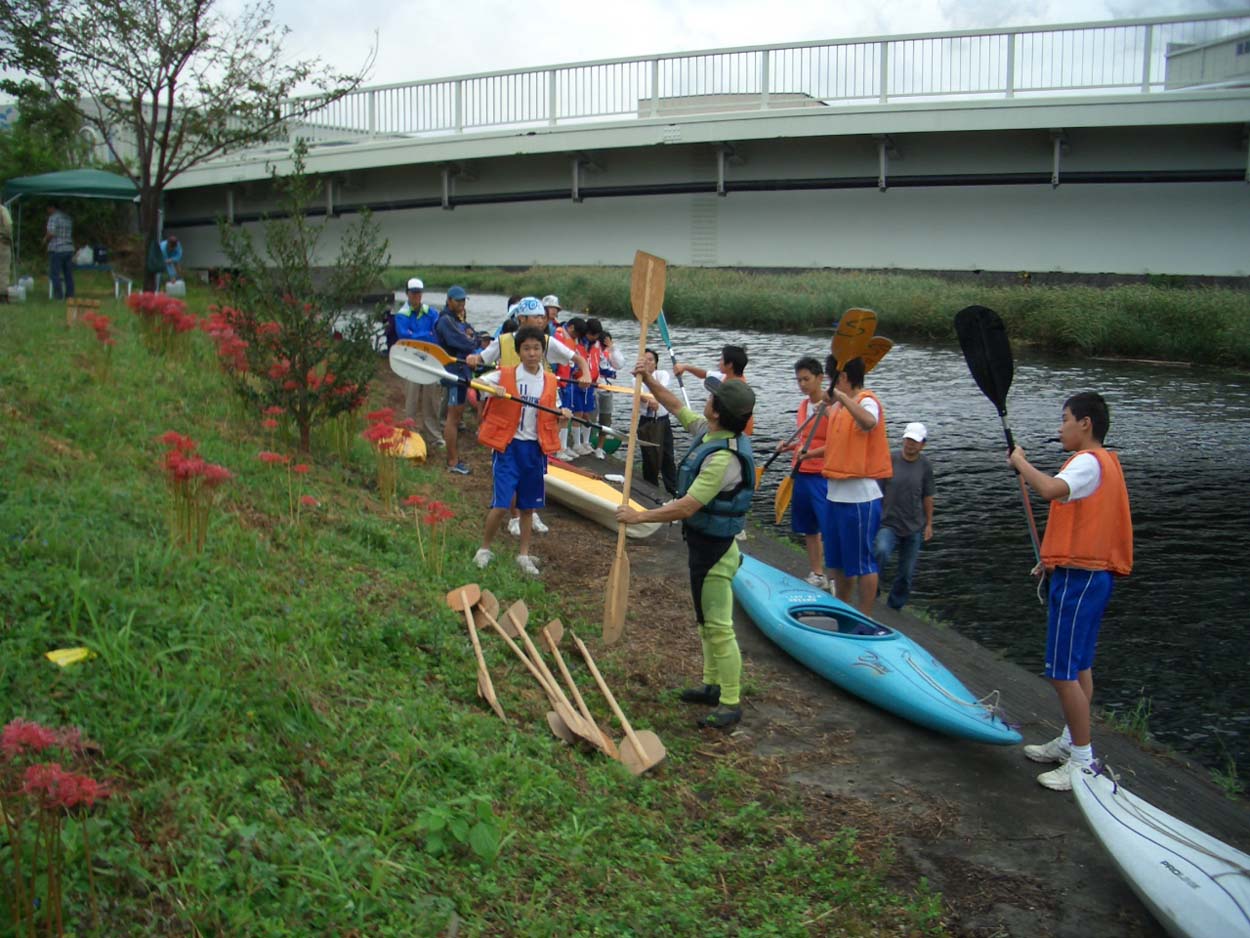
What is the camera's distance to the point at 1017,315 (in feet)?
67.2

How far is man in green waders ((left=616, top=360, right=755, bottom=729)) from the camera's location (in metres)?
5.68

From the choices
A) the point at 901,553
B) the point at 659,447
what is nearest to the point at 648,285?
the point at 901,553

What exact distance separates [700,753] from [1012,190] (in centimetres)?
1008

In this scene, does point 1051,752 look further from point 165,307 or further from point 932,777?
point 165,307

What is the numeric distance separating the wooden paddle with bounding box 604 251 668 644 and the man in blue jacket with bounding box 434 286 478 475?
14.7ft

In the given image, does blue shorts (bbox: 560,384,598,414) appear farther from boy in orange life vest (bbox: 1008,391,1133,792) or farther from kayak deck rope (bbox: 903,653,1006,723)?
boy in orange life vest (bbox: 1008,391,1133,792)

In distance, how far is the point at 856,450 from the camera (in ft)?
24.5

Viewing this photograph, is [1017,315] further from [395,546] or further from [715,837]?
[715,837]

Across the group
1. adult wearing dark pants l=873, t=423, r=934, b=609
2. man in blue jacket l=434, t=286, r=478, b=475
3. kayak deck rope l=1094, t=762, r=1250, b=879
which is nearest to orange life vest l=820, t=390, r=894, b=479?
adult wearing dark pants l=873, t=423, r=934, b=609

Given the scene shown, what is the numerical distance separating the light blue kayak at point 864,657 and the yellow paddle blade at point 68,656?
13.5 feet

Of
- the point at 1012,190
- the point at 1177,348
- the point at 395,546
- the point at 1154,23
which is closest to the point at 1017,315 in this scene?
the point at 1177,348

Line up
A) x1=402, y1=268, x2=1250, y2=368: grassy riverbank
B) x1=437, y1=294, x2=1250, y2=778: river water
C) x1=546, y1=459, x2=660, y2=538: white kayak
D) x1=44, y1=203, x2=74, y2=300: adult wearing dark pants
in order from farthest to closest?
x1=402, y1=268, x2=1250, y2=368: grassy riverbank < x1=44, y1=203, x2=74, y2=300: adult wearing dark pants < x1=546, y1=459, x2=660, y2=538: white kayak < x1=437, y1=294, x2=1250, y2=778: river water

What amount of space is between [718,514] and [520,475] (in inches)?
102

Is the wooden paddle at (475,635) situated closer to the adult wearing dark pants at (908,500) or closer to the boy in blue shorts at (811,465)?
the boy in blue shorts at (811,465)
